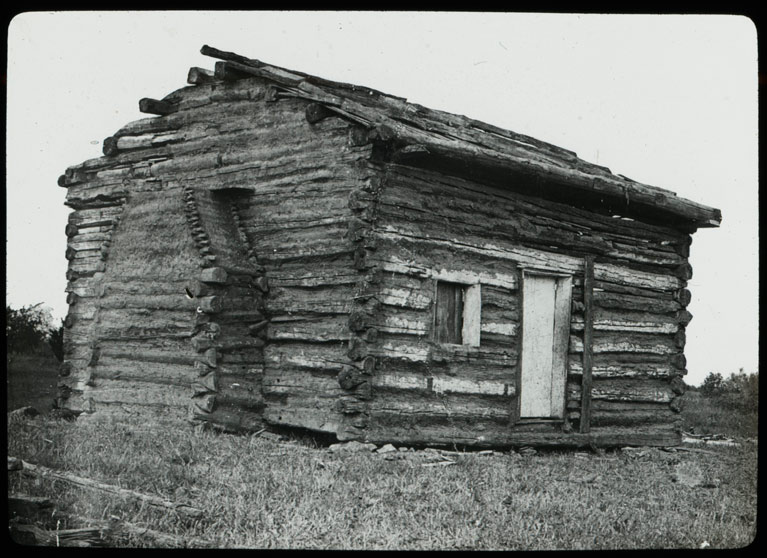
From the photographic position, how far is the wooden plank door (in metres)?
12.9

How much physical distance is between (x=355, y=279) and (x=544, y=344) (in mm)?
3415

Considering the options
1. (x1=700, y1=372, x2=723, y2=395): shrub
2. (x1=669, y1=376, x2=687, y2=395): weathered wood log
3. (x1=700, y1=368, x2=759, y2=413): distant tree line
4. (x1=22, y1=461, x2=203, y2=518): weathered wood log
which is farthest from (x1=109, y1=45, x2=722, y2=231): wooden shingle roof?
(x1=700, y1=372, x2=723, y2=395): shrub

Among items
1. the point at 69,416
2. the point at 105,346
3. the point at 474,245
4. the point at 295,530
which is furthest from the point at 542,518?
the point at 69,416

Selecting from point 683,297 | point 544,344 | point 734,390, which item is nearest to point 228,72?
point 544,344

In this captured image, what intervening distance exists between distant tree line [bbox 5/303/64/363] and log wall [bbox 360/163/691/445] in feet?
27.9

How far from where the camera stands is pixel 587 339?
13641mm

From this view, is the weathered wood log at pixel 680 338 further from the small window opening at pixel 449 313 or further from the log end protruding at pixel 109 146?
the log end protruding at pixel 109 146

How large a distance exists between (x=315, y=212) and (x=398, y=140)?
1.55m

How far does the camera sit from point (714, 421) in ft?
61.0

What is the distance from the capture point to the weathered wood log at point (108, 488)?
757 centimetres

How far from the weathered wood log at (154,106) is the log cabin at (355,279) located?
0.04 meters

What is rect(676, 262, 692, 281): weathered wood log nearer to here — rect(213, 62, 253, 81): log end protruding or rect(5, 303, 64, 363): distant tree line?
rect(213, 62, 253, 81): log end protruding

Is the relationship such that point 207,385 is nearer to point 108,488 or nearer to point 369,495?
point 108,488

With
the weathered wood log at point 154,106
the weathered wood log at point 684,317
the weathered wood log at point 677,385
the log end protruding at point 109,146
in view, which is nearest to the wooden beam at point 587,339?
the weathered wood log at point 677,385
